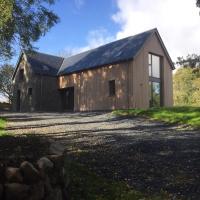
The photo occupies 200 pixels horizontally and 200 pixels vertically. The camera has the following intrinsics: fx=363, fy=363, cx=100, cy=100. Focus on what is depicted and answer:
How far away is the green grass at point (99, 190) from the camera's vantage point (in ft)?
24.1

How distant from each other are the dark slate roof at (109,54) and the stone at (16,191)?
26.2 metres

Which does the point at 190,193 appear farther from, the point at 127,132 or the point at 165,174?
the point at 127,132

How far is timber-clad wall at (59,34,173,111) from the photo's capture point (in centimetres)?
3155

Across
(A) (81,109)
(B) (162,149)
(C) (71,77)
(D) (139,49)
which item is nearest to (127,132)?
(B) (162,149)

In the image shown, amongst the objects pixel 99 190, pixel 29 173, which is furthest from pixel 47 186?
pixel 99 190

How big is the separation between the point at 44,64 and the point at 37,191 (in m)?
37.2

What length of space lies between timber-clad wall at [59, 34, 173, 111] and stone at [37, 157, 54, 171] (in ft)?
82.5

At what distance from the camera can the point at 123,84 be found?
31938mm

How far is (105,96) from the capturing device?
109 feet

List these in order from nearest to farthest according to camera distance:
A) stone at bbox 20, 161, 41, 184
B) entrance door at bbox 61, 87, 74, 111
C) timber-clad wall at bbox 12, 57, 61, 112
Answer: stone at bbox 20, 161, 41, 184, entrance door at bbox 61, 87, 74, 111, timber-clad wall at bbox 12, 57, 61, 112

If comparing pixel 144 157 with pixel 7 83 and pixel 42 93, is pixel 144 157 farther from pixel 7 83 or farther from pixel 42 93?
pixel 7 83

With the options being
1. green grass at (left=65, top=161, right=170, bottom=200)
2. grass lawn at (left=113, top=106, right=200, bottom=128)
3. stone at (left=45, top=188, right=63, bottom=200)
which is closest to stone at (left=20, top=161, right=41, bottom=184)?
stone at (left=45, top=188, right=63, bottom=200)

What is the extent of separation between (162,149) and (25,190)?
6749 mm

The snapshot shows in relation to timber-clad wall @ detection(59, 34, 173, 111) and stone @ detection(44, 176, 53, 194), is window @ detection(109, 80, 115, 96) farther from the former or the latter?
stone @ detection(44, 176, 53, 194)
